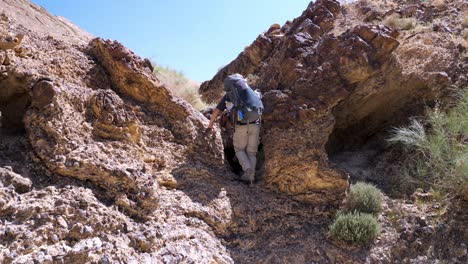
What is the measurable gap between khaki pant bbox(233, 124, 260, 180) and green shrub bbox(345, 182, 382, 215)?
1.45m

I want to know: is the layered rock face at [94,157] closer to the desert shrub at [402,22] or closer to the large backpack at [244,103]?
the large backpack at [244,103]

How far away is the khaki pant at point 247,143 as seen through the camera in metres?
6.00

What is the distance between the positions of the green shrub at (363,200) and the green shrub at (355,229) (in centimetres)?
32

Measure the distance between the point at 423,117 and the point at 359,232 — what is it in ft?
9.72

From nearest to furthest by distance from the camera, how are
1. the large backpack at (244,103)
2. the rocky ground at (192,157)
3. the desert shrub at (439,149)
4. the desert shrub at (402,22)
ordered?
the rocky ground at (192,157) < the large backpack at (244,103) < the desert shrub at (439,149) < the desert shrub at (402,22)

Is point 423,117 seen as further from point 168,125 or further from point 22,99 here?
point 22,99

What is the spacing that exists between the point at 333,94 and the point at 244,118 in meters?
1.60

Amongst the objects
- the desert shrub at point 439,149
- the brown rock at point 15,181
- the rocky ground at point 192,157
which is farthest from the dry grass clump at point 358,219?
the brown rock at point 15,181

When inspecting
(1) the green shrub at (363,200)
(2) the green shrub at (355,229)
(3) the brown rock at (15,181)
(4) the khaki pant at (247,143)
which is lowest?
(2) the green shrub at (355,229)

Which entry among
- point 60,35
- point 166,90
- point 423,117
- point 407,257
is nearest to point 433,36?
point 423,117

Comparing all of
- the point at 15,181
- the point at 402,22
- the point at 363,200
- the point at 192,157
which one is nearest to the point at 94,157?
the point at 15,181

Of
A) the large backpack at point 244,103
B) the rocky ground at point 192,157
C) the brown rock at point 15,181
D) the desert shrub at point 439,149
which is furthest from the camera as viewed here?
the desert shrub at point 439,149

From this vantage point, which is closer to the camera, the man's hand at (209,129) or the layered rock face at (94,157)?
the layered rock face at (94,157)

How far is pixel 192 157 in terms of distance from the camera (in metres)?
5.75
